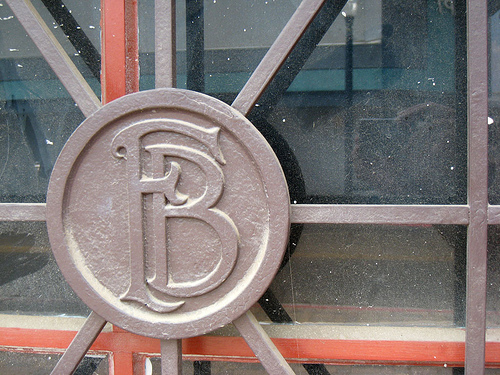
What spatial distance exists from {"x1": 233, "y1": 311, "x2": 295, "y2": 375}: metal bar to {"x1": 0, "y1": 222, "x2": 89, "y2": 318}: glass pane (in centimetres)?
63

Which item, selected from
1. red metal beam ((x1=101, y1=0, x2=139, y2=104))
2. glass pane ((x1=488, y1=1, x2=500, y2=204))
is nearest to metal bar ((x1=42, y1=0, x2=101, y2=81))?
red metal beam ((x1=101, y1=0, x2=139, y2=104))

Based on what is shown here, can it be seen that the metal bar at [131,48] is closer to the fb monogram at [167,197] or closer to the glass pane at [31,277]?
the fb monogram at [167,197]

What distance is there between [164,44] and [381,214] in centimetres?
76

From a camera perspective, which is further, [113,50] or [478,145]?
[113,50]

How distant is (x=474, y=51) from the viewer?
0.98 m

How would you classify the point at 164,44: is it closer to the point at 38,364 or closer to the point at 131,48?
the point at 131,48

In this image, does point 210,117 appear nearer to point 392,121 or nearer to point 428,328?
point 392,121

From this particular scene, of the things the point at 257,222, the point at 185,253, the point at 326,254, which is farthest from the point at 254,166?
the point at 326,254

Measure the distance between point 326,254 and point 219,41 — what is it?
0.79 m

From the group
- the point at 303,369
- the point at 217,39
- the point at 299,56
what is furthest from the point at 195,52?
the point at 303,369

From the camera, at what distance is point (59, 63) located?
3.34ft

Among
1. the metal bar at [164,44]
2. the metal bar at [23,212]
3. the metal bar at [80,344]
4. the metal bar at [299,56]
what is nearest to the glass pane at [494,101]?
the metal bar at [299,56]

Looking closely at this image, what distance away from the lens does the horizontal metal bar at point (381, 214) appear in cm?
98

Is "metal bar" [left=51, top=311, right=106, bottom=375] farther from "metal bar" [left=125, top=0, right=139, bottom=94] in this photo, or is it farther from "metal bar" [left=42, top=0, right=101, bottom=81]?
"metal bar" [left=42, top=0, right=101, bottom=81]
